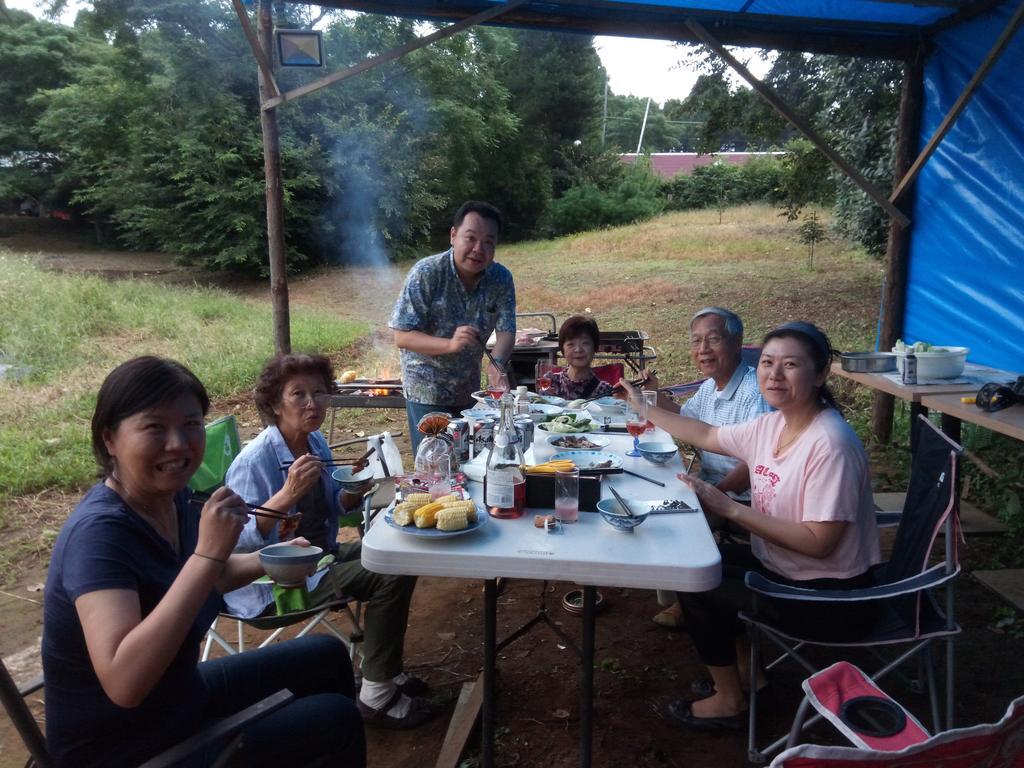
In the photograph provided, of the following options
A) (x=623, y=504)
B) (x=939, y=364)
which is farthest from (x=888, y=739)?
(x=939, y=364)

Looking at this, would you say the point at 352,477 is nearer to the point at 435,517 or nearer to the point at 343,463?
the point at 343,463

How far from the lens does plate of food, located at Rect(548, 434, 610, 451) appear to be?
2965 mm

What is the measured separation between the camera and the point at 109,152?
62.4 feet

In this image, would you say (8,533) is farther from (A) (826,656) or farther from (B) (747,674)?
(A) (826,656)

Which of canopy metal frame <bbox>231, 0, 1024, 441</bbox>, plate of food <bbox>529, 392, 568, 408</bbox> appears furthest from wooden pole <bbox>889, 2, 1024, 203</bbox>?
plate of food <bbox>529, 392, 568, 408</bbox>

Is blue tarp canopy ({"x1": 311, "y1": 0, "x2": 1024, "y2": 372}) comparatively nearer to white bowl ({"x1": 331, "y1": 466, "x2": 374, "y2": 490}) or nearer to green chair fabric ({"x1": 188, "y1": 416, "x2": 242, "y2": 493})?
green chair fabric ({"x1": 188, "y1": 416, "x2": 242, "y2": 493})

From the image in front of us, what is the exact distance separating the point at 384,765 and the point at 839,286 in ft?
39.2

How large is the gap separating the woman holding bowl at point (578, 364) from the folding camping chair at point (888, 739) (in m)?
2.78

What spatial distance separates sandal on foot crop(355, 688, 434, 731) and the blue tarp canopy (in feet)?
13.3

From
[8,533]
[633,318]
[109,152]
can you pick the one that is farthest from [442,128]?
[8,533]

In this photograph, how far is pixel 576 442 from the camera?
9.93ft

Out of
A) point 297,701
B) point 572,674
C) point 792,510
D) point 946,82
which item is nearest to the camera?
point 297,701

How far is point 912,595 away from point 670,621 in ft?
4.20

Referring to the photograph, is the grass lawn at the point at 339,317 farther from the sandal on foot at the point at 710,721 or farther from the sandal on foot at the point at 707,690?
the sandal on foot at the point at 710,721
